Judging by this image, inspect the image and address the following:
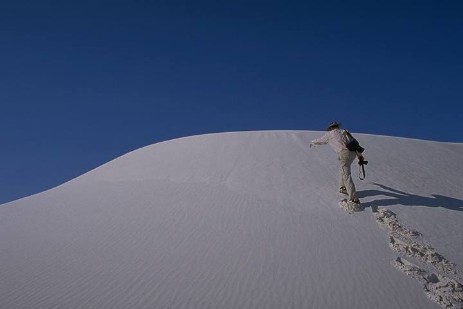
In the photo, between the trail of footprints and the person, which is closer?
the trail of footprints

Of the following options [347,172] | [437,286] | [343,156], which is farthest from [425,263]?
[343,156]

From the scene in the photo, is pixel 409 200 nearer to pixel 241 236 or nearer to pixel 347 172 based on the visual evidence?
pixel 347 172

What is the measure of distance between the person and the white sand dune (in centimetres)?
45

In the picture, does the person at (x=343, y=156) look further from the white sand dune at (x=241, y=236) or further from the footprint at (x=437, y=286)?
the footprint at (x=437, y=286)

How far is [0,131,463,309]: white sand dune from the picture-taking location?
6.14 m

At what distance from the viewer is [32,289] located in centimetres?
629

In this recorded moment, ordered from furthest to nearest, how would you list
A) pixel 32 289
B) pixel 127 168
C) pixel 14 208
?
pixel 127 168, pixel 14 208, pixel 32 289

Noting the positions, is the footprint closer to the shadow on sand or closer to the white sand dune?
the white sand dune

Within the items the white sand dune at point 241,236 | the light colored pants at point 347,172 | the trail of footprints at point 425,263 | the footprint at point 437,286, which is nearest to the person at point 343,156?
the light colored pants at point 347,172

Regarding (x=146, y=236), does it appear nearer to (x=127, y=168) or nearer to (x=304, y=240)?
(x=304, y=240)

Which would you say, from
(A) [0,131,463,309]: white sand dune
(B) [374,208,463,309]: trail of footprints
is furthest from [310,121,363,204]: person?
(B) [374,208,463,309]: trail of footprints

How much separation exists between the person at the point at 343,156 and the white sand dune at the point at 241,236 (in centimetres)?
45

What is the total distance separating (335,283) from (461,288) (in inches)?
72.3

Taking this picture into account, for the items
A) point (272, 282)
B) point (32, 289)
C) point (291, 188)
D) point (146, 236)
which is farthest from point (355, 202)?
point (32, 289)
